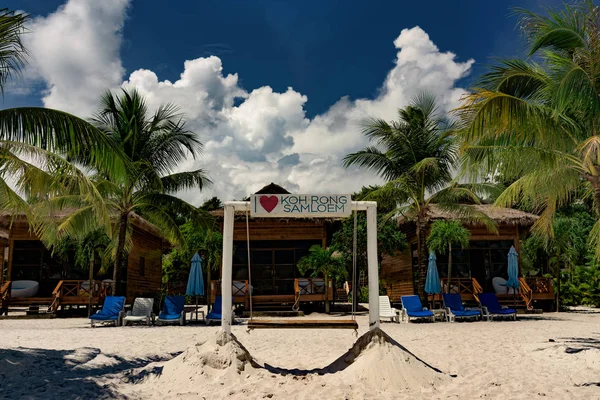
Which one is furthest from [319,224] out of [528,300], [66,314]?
[66,314]

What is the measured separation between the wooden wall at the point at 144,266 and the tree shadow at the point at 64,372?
10.6 meters

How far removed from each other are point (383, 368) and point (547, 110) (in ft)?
14.5

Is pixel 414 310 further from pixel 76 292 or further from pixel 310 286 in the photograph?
pixel 76 292

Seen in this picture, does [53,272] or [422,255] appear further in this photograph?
[53,272]

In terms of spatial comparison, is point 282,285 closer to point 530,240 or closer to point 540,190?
point 530,240

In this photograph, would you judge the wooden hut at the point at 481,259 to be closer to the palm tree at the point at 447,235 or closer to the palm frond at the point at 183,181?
the palm tree at the point at 447,235

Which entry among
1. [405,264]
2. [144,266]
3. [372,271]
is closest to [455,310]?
[405,264]

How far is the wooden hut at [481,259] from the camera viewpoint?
624 inches

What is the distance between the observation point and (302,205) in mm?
6090

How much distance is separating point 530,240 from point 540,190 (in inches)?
393

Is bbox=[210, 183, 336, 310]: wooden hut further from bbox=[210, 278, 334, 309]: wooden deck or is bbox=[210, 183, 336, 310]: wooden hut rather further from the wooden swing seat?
the wooden swing seat

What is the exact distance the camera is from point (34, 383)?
213 inches

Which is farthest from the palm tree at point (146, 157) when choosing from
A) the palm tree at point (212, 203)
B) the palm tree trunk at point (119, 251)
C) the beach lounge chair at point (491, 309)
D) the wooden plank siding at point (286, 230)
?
the palm tree at point (212, 203)

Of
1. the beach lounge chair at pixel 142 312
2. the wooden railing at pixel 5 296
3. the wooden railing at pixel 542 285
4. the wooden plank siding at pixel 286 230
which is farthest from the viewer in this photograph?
the wooden plank siding at pixel 286 230
